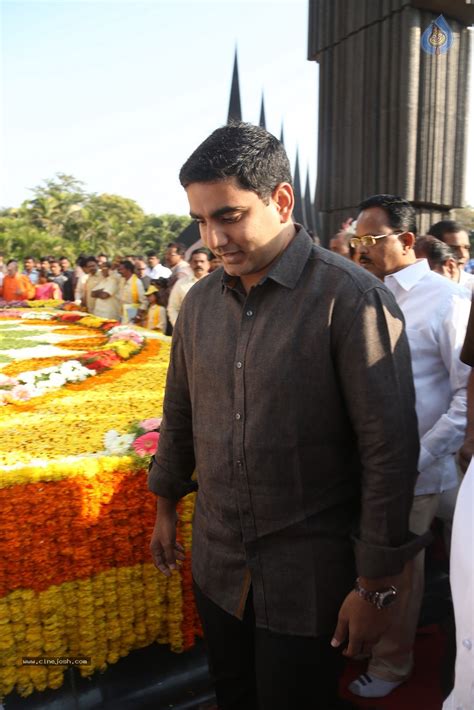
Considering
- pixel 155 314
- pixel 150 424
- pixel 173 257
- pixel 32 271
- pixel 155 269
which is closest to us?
pixel 150 424

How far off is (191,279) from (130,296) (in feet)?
9.44

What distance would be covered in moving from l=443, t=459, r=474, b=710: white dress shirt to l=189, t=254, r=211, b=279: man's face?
472 centimetres

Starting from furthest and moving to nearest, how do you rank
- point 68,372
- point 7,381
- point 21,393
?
1. point 68,372
2. point 7,381
3. point 21,393

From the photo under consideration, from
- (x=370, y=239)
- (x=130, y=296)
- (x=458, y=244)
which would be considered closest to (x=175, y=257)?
(x=130, y=296)

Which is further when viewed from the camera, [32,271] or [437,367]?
[32,271]

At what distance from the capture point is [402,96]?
8.13 meters

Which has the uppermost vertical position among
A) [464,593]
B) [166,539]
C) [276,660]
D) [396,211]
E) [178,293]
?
[396,211]

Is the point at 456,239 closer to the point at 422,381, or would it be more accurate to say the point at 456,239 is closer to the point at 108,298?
the point at 422,381

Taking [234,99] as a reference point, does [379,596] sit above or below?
below

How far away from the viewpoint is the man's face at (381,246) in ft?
8.10

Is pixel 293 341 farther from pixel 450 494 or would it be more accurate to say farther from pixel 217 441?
pixel 450 494

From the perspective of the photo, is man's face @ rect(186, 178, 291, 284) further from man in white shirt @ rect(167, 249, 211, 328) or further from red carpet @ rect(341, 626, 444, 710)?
man in white shirt @ rect(167, 249, 211, 328)

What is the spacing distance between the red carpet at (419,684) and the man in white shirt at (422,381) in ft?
0.11

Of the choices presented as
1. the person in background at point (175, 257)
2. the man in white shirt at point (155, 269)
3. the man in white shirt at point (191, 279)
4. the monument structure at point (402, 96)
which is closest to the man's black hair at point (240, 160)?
the man in white shirt at point (191, 279)
